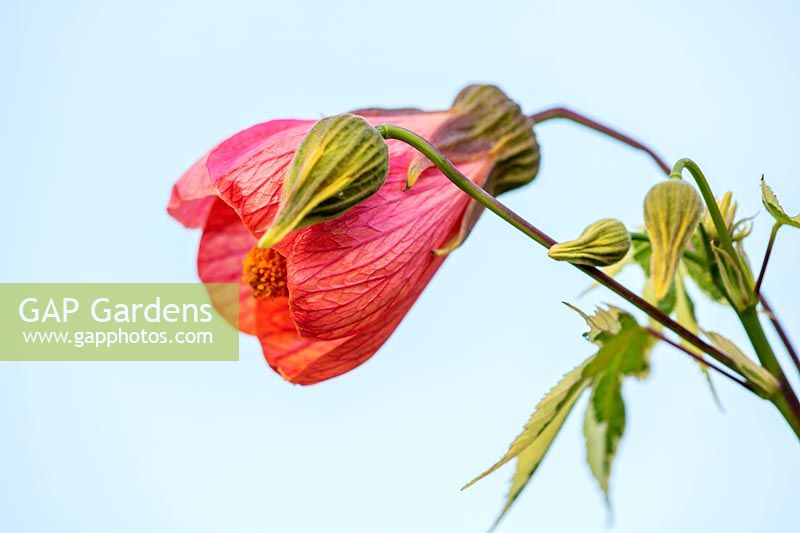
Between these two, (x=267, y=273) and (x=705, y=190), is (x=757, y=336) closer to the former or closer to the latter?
(x=705, y=190)

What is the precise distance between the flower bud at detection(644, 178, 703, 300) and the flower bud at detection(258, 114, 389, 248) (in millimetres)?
128

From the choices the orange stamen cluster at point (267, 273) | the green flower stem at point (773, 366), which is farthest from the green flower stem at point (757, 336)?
the orange stamen cluster at point (267, 273)

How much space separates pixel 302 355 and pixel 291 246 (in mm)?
112

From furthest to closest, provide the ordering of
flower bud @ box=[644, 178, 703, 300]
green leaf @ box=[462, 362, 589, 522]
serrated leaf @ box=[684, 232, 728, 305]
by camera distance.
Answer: serrated leaf @ box=[684, 232, 728, 305], green leaf @ box=[462, 362, 589, 522], flower bud @ box=[644, 178, 703, 300]

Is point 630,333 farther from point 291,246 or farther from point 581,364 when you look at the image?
point 291,246

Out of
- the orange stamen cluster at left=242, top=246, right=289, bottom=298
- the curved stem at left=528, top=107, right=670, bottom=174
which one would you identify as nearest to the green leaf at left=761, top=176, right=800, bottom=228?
the curved stem at left=528, top=107, right=670, bottom=174

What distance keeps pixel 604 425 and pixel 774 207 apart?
218 millimetres

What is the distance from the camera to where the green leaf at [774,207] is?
0.55m

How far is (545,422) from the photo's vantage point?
604mm

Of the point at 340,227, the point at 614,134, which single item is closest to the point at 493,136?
the point at 614,134

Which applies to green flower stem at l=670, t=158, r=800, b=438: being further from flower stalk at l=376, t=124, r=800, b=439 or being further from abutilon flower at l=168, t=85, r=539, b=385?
Answer: abutilon flower at l=168, t=85, r=539, b=385

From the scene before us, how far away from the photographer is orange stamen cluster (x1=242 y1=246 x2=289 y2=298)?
0.66 metres

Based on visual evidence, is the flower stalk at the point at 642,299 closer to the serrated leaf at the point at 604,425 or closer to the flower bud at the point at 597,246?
the flower bud at the point at 597,246

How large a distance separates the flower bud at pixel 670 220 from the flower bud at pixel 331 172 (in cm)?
13
